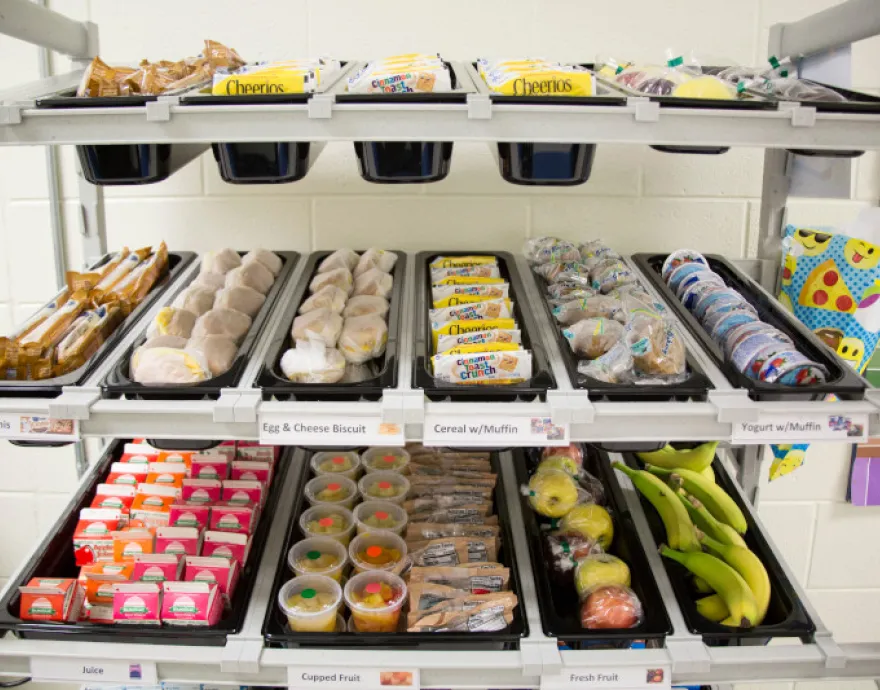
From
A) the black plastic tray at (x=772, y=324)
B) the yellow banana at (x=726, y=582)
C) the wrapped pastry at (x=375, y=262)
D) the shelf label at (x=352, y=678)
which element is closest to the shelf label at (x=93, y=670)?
the shelf label at (x=352, y=678)

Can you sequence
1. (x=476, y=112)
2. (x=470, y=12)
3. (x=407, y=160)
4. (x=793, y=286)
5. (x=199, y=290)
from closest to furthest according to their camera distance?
(x=476, y=112)
(x=407, y=160)
(x=199, y=290)
(x=793, y=286)
(x=470, y=12)

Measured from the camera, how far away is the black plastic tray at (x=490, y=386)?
4.91 feet

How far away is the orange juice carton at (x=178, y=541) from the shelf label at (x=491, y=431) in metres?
0.64

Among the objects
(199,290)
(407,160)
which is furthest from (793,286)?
(199,290)

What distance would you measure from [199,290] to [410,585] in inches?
29.7

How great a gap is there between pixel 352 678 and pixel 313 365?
577 mm

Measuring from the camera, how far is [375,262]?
2.07 meters

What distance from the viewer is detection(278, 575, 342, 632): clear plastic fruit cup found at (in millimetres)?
1639

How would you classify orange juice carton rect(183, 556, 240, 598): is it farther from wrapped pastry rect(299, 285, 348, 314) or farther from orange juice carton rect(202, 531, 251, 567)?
wrapped pastry rect(299, 285, 348, 314)

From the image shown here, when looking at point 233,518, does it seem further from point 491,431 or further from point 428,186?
point 428,186

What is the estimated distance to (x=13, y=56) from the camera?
2332 millimetres

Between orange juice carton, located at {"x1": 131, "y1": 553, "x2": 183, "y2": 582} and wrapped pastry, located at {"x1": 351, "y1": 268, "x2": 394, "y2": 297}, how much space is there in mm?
669

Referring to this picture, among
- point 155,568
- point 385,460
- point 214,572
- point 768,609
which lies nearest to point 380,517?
point 385,460

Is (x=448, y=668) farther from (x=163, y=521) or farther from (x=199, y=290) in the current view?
(x=199, y=290)
